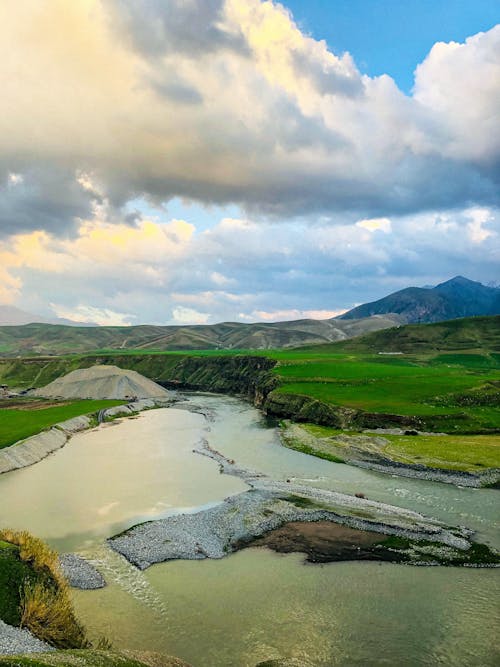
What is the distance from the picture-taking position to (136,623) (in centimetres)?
2758

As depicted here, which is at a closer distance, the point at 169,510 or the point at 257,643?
the point at 257,643

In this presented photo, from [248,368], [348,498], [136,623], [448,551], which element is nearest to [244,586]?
[136,623]

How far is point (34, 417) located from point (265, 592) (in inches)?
3182

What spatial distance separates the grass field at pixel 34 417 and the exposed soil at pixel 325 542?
160 feet

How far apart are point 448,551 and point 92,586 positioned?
27758 mm

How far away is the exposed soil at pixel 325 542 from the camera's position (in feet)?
120

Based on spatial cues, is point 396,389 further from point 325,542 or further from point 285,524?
point 325,542

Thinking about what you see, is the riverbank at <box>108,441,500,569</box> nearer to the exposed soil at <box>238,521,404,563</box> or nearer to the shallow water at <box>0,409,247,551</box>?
the exposed soil at <box>238,521,404,563</box>

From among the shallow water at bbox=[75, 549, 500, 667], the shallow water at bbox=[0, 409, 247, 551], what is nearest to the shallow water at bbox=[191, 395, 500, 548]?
the shallow water at bbox=[0, 409, 247, 551]

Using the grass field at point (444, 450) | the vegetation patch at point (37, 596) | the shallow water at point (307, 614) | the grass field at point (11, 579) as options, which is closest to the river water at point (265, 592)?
the shallow water at point (307, 614)

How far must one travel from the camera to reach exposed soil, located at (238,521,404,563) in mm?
36531

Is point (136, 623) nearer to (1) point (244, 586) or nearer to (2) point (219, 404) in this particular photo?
(1) point (244, 586)

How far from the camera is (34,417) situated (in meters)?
96.6

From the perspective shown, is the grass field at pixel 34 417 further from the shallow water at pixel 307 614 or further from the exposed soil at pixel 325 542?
the shallow water at pixel 307 614
